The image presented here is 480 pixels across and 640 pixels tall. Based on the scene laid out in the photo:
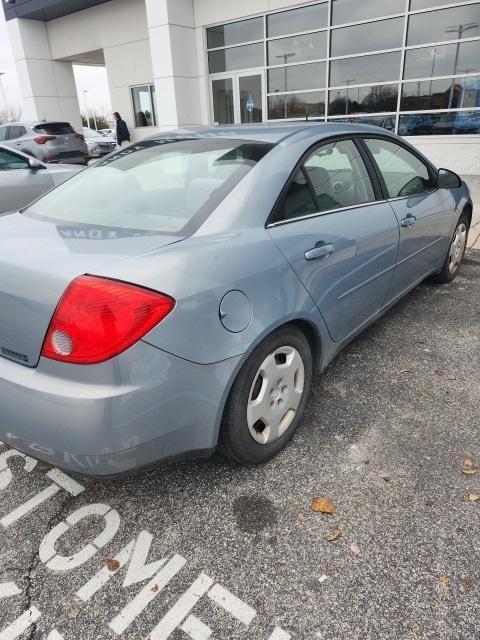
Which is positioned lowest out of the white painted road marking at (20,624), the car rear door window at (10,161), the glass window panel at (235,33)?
the white painted road marking at (20,624)

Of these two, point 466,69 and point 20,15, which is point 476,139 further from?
point 20,15

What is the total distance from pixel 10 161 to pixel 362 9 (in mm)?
9418

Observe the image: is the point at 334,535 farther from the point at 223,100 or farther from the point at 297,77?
the point at 223,100

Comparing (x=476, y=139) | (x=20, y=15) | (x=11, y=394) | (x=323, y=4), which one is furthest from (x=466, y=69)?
(x=20, y=15)

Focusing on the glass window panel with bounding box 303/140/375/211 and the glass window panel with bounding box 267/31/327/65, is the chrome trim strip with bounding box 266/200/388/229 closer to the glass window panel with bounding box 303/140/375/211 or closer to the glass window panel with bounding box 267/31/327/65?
the glass window panel with bounding box 303/140/375/211

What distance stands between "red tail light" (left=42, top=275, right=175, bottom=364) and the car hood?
0.18 feet

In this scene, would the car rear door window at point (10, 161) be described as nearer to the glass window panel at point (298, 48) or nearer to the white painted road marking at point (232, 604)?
the white painted road marking at point (232, 604)

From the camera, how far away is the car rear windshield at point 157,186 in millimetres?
2166

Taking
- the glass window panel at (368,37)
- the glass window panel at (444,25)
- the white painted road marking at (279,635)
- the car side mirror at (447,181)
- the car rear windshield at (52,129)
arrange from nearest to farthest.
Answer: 1. the white painted road marking at (279,635)
2. the car side mirror at (447,181)
3. the glass window panel at (444,25)
4. the glass window panel at (368,37)
5. the car rear windshield at (52,129)

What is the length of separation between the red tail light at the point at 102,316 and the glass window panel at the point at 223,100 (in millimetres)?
14151

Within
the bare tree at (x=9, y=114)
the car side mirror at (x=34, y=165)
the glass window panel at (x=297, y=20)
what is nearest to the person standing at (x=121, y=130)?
the glass window panel at (x=297, y=20)

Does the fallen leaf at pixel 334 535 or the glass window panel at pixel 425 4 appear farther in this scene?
the glass window panel at pixel 425 4

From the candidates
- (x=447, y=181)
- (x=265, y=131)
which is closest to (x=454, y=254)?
(x=447, y=181)

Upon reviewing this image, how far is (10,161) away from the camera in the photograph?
6.35m
